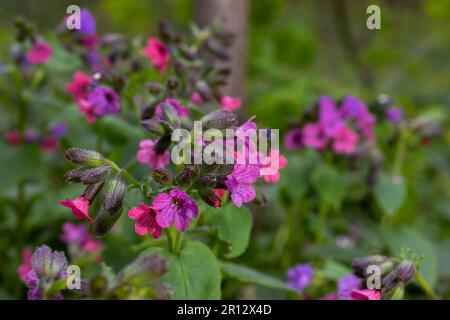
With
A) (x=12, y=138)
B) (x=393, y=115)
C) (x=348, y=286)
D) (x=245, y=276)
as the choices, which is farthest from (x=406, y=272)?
(x=12, y=138)

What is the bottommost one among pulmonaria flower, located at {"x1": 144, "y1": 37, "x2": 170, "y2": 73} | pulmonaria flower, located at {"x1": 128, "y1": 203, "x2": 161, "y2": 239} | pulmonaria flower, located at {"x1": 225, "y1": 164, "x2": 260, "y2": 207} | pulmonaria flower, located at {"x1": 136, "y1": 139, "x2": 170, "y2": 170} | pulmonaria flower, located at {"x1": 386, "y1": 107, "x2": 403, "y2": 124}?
pulmonaria flower, located at {"x1": 128, "y1": 203, "x2": 161, "y2": 239}

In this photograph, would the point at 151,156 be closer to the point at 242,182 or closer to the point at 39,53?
the point at 242,182

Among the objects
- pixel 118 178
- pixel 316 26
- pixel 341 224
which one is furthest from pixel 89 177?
pixel 316 26

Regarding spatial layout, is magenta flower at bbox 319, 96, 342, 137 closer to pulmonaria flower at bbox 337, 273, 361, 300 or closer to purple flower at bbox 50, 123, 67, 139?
pulmonaria flower at bbox 337, 273, 361, 300

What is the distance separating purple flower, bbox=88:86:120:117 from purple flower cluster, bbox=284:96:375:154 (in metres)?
0.64

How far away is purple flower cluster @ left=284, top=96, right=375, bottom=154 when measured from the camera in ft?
6.28

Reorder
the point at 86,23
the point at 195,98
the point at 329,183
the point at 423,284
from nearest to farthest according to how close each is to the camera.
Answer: the point at 423,284, the point at 195,98, the point at 86,23, the point at 329,183

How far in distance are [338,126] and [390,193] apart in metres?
0.32

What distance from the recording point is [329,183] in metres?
1.99

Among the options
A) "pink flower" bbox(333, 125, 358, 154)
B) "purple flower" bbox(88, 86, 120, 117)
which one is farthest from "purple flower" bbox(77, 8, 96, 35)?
"pink flower" bbox(333, 125, 358, 154)

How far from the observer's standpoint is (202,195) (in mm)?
1107

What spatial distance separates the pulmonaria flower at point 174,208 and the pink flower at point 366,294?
340 mm

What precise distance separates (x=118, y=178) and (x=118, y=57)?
819 mm

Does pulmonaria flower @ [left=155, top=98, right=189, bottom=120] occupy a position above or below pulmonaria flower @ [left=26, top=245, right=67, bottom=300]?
above
